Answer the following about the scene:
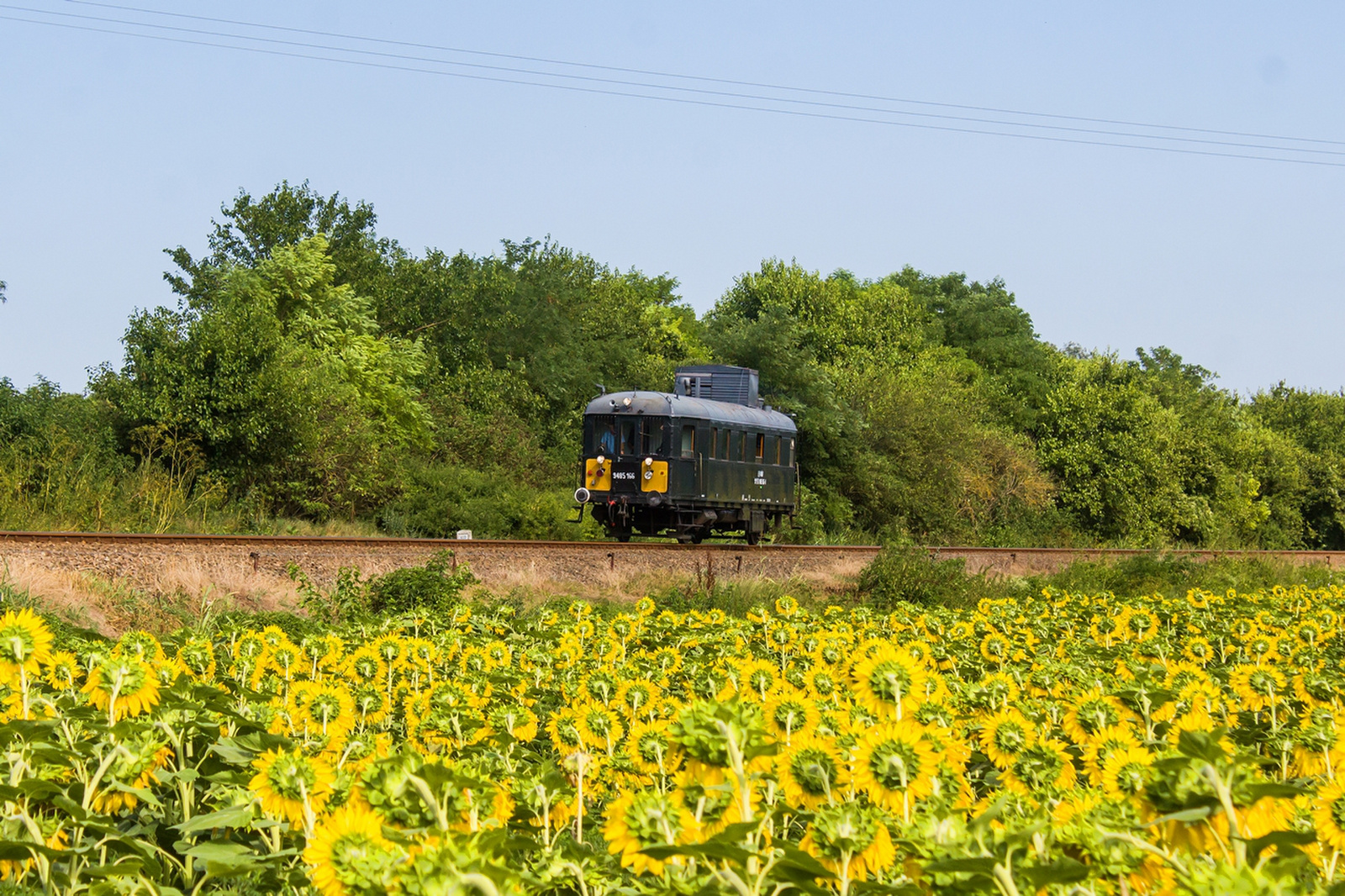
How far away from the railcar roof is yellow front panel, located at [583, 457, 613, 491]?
1.02 m

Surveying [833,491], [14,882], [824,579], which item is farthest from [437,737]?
[833,491]

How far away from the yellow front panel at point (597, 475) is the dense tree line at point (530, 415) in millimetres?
3168

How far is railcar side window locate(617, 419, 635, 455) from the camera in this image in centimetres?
2497

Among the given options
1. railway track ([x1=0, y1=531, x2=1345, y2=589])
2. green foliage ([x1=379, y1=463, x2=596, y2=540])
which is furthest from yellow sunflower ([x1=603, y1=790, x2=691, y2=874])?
green foliage ([x1=379, y1=463, x2=596, y2=540])

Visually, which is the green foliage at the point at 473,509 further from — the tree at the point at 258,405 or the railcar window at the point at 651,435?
the railcar window at the point at 651,435

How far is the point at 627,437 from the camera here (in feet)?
82.2

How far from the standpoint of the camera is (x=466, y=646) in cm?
753

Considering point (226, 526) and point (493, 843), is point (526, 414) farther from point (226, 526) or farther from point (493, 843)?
point (493, 843)

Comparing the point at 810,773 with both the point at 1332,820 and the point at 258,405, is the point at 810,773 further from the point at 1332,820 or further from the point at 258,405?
the point at 258,405

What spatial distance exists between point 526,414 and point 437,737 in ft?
128

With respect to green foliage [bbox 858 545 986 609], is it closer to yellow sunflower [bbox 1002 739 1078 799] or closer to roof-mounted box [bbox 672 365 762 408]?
roof-mounted box [bbox 672 365 762 408]

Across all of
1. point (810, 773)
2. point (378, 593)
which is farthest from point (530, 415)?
point (810, 773)

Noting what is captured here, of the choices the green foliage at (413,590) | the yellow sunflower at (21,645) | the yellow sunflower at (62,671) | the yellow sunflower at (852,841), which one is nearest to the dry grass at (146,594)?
the green foliage at (413,590)

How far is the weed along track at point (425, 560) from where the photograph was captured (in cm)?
1349
